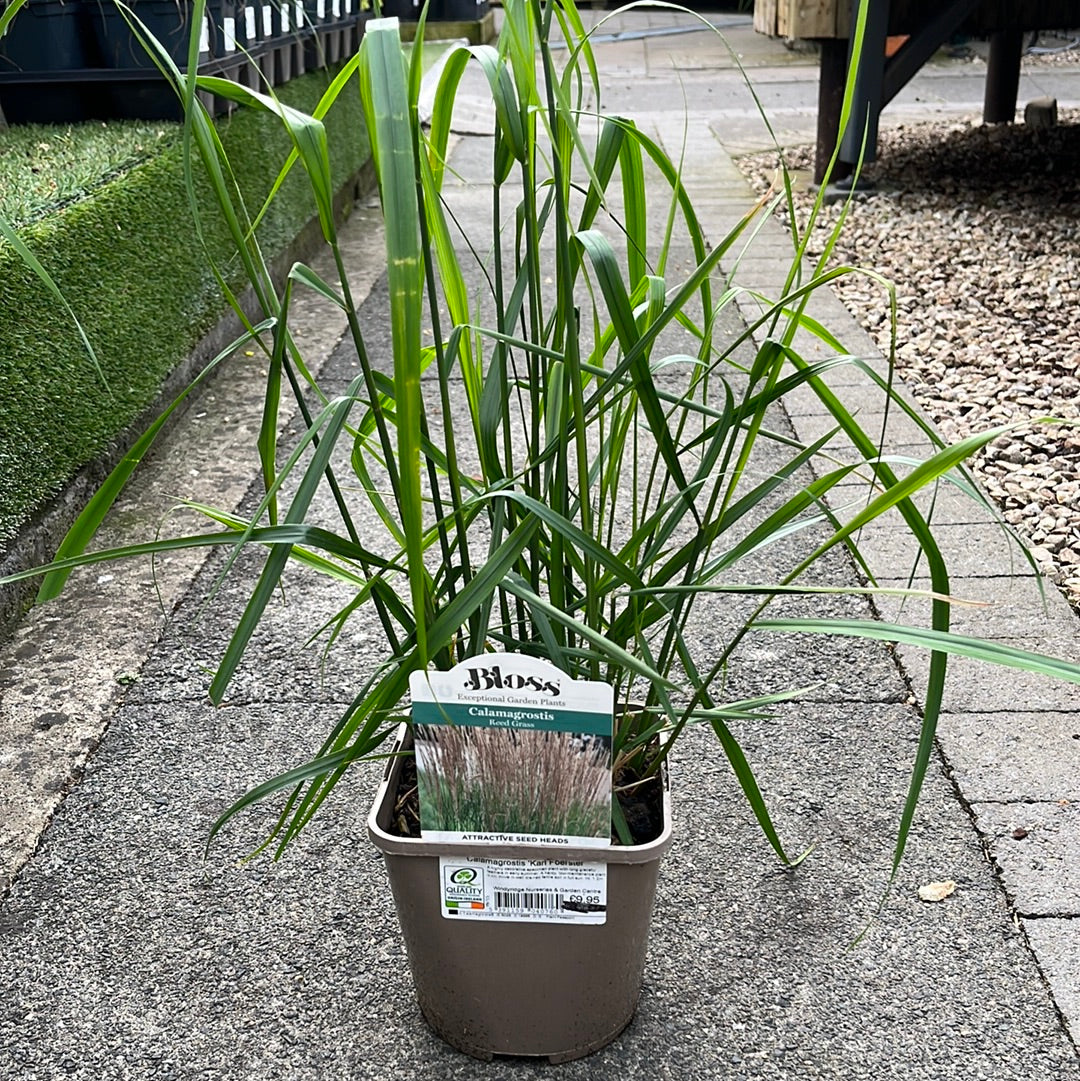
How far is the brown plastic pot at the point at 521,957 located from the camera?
1.10 meters

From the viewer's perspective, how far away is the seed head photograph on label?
1.01 meters

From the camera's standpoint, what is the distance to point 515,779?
105 cm

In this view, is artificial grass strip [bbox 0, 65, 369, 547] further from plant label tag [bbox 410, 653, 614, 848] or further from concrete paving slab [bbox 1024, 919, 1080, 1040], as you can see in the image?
concrete paving slab [bbox 1024, 919, 1080, 1040]

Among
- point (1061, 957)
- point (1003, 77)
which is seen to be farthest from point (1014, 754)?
point (1003, 77)

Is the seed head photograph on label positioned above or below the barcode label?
above

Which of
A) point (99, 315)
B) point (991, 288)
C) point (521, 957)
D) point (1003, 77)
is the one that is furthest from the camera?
point (1003, 77)

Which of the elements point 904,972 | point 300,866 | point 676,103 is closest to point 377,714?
point 300,866

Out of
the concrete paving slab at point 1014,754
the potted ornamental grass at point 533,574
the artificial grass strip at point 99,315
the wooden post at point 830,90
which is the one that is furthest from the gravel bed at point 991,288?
the artificial grass strip at point 99,315

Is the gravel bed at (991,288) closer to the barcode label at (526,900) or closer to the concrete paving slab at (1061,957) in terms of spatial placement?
the concrete paving slab at (1061,957)

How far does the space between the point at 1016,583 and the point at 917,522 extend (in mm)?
1196

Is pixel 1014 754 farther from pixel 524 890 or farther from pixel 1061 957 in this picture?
pixel 524 890

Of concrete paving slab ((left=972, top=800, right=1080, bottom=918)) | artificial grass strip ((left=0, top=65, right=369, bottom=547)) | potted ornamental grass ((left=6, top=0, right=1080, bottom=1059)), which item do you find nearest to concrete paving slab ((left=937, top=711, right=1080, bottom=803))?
concrete paving slab ((left=972, top=800, right=1080, bottom=918))

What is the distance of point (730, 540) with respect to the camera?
231 centimetres

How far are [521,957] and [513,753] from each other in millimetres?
243
